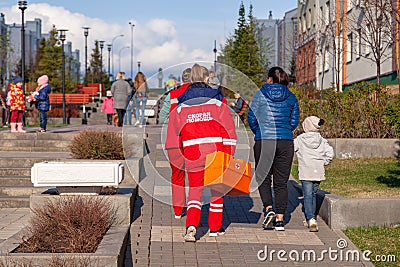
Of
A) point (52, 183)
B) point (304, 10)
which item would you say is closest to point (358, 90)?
point (52, 183)

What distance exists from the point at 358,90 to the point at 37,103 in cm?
833

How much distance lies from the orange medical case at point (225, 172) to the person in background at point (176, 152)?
2.67ft

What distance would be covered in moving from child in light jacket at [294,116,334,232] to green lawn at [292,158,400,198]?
6.06 ft

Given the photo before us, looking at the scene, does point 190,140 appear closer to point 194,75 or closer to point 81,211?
point 194,75

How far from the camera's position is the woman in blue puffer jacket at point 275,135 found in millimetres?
9164

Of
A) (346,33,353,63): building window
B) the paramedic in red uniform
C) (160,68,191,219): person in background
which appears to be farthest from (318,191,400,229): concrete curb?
(346,33,353,63): building window

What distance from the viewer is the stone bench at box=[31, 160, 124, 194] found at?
830cm

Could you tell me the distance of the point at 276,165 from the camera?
9.22m

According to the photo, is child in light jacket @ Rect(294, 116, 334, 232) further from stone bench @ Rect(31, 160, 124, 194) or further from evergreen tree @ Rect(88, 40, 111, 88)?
evergreen tree @ Rect(88, 40, 111, 88)

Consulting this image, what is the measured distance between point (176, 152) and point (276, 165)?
1.34 metres

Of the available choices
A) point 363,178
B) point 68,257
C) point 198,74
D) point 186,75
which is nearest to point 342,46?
point 363,178

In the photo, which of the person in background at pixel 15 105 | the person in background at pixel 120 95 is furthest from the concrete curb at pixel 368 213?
the person in background at pixel 120 95

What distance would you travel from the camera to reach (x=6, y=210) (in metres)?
10.8

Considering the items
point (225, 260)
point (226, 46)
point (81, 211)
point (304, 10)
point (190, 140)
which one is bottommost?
point (225, 260)
